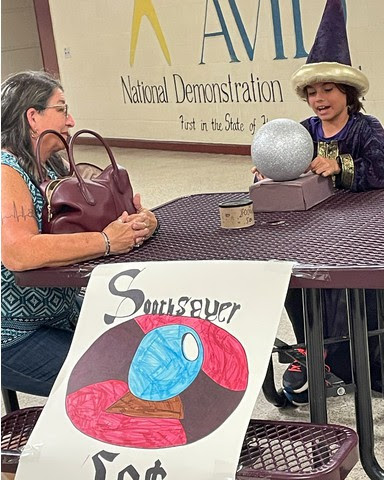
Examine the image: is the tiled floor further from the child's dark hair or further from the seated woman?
the seated woman

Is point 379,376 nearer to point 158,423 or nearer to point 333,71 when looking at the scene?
point 333,71

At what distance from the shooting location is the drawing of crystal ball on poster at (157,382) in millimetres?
1726

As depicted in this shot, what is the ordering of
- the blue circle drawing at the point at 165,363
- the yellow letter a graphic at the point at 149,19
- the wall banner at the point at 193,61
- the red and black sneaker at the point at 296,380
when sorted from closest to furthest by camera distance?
Answer: the blue circle drawing at the point at 165,363
the red and black sneaker at the point at 296,380
the wall banner at the point at 193,61
the yellow letter a graphic at the point at 149,19

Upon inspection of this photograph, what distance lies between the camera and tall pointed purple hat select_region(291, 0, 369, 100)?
9.11ft

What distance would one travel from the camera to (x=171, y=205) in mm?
2834

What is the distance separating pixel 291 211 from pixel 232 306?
0.71 meters

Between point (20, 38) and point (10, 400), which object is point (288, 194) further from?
point (20, 38)

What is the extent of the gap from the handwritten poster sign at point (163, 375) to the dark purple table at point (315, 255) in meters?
0.11

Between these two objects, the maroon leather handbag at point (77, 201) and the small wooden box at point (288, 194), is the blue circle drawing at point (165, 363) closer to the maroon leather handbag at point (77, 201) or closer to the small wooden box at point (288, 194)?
the maroon leather handbag at point (77, 201)

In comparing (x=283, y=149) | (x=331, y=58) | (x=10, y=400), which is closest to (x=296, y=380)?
(x=283, y=149)

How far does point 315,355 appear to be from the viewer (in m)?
1.99

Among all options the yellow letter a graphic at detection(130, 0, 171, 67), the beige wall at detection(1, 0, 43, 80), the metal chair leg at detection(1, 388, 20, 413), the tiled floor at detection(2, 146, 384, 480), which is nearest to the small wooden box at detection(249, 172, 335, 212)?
the metal chair leg at detection(1, 388, 20, 413)

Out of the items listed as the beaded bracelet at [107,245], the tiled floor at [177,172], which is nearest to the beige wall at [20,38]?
the tiled floor at [177,172]

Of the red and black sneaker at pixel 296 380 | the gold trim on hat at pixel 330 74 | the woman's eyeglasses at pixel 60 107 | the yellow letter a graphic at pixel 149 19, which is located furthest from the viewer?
the yellow letter a graphic at pixel 149 19
